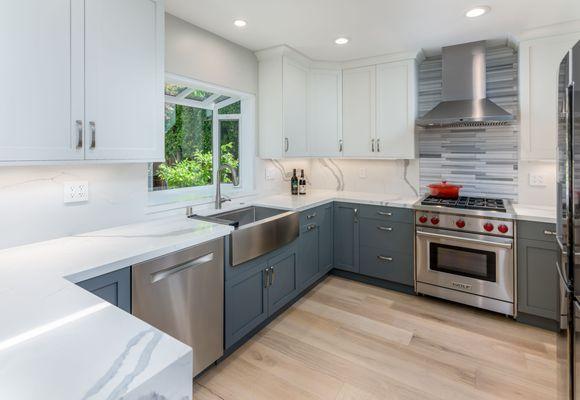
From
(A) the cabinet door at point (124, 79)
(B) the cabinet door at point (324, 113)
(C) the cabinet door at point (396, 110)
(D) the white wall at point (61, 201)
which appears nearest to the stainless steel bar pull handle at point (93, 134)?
(A) the cabinet door at point (124, 79)

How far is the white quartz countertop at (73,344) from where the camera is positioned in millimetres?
645

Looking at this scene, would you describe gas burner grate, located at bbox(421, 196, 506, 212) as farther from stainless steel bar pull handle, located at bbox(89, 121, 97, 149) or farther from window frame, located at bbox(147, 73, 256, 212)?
stainless steel bar pull handle, located at bbox(89, 121, 97, 149)

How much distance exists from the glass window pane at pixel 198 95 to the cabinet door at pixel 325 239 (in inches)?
58.4

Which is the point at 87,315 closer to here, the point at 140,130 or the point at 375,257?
the point at 140,130

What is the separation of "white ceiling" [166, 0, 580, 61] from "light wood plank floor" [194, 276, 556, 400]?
230cm

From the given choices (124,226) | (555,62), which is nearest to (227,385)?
(124,226)

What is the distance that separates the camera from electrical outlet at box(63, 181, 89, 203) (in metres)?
1.87

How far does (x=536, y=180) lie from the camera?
2.92 meters

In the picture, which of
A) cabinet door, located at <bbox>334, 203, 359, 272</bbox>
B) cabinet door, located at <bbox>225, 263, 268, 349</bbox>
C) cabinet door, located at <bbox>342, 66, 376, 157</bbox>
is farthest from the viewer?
cabinet door, located at <bbox>342, 66, 376, 157</bbox>

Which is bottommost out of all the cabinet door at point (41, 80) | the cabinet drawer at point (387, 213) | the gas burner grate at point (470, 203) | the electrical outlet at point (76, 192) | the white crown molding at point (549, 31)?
the cabinet drawer at point (387, 213)

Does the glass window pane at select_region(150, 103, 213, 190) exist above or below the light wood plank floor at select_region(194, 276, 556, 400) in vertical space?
above

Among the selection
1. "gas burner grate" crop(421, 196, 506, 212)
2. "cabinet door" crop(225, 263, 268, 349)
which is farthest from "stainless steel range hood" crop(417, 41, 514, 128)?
"cabinet door" crop(225, 263, 268, 349)

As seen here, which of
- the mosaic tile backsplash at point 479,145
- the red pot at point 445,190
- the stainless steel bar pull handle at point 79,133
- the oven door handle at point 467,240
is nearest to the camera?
the stainless steel bar pull handle at point 79,133

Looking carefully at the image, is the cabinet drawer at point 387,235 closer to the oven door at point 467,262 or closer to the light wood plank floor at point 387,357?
the oven door at point 467,262
